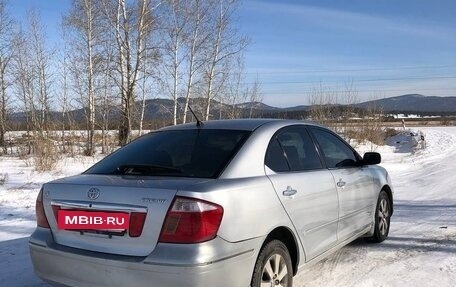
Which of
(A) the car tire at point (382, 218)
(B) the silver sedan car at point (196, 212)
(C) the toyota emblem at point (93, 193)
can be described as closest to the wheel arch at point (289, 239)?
(B) the silver sedan car at point (196, 212)

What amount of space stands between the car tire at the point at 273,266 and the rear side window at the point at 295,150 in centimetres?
62

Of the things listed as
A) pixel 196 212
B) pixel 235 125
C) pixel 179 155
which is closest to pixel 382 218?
pixel 235 125

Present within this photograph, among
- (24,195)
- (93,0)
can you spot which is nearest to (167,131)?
(24,195)

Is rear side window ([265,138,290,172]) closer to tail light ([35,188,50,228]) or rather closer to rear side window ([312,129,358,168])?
rear side window ([312,129,358,168])

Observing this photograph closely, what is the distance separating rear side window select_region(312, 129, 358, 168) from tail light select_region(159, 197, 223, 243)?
6.44ft

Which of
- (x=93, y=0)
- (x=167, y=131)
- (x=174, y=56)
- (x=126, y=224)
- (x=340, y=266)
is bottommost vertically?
(x=340, y=266)

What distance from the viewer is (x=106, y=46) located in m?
Result: 22.1

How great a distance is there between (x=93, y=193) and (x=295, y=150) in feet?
6.01

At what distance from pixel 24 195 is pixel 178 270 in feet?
22.4

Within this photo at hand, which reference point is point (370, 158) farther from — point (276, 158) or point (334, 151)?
point (276, 158)

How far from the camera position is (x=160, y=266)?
2727 mm

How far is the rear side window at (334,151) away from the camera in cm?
454

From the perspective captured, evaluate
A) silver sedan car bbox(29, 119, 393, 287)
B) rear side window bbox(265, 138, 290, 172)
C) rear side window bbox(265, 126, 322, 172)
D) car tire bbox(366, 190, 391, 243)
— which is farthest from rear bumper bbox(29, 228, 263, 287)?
car tire bbox(366, 190, 391, 243)

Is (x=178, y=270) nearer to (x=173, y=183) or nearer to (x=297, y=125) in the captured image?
(x=173, y=183)
